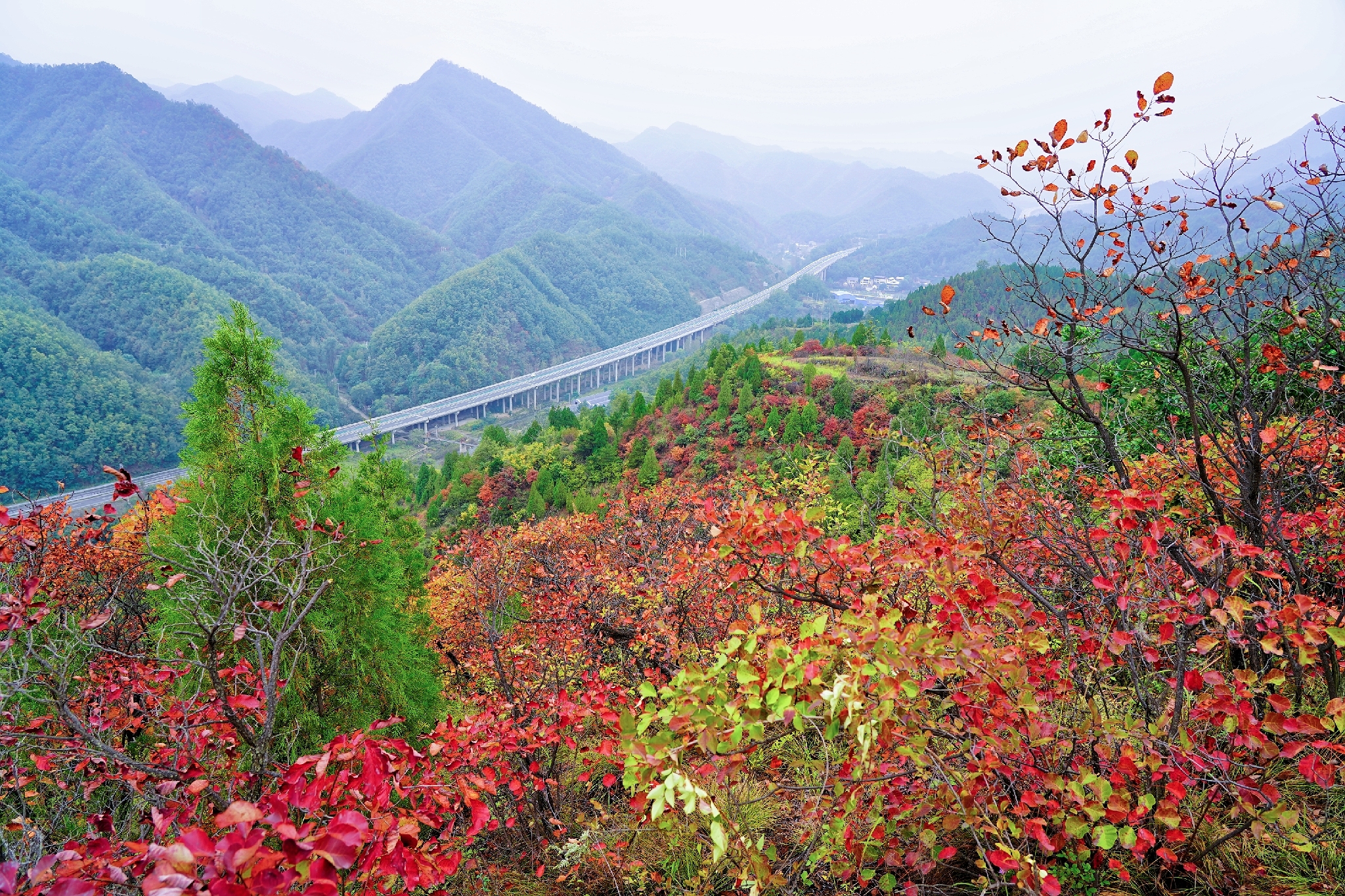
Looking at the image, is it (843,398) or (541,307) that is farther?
(541,307)

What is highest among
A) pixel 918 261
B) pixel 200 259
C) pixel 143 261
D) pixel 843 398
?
pixel 200 259

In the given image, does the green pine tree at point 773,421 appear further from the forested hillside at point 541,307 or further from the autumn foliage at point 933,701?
the forested hillside at point 541,307

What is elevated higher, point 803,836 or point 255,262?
point 255,262

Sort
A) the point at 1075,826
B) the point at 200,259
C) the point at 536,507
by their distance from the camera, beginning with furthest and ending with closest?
the point at 200,259 → the point at 536,507 → the point at 1075,826

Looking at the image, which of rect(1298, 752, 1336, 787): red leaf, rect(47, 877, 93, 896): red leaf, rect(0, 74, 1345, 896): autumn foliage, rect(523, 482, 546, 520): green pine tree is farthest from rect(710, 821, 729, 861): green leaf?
rect(523, 482, 546, 520): green pine tree

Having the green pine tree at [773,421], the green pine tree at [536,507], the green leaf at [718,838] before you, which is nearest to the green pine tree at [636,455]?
the green pine tree at [536,507]

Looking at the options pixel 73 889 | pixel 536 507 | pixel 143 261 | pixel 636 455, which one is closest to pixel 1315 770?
pixel 73 889

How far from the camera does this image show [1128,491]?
3102 millimetres

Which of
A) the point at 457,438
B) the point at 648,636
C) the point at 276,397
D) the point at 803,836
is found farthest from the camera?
the point at 457,438

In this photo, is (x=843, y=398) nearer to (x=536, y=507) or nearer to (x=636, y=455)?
(x=636, y=455)

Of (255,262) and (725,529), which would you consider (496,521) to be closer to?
(725,529)

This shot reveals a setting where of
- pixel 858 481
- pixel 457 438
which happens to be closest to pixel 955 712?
pixel 858 481

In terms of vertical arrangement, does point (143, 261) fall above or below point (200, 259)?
below

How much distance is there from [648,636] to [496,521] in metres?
24.2
